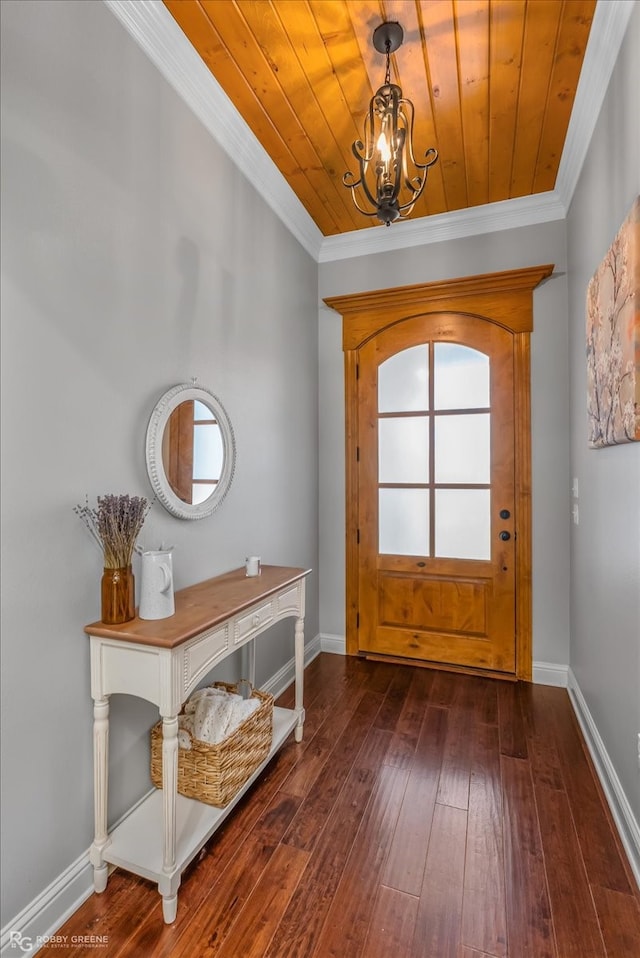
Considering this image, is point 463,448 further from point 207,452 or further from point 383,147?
point 383,147

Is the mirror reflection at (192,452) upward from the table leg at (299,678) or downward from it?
upward

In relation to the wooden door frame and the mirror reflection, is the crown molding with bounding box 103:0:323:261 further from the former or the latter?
Result: the mirror reflection

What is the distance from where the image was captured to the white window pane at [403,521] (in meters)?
3.03

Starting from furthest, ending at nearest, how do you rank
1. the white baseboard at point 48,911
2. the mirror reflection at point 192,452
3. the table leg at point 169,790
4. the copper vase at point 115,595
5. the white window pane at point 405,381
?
the white window pane at point 405,381, the mirror reflection at point 192,452, the copper vase at point 115,595, the table leg at point 169,790, the white baseboard at point 48,911

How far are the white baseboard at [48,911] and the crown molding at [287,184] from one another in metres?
2.67

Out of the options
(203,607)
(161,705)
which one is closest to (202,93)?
(203,607)

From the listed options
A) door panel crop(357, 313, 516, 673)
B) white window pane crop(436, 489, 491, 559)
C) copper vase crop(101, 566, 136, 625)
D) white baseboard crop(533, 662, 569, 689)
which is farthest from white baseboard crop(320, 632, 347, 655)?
copper vase crop(101, 566, 136, 625)

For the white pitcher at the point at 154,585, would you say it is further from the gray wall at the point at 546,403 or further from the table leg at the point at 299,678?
the gray wall at the point at 546,403

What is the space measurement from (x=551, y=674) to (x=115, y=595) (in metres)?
2.56

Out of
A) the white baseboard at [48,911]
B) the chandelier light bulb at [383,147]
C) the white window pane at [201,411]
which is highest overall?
the chandelier light bulb at [383,147]

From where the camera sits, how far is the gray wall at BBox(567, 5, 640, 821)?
1.53 m

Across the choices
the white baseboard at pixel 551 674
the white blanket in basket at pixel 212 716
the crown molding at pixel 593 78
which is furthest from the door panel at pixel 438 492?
the white blanket in basket at pixel 212 716

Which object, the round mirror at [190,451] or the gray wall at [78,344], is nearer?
the gray wall at [78,344]

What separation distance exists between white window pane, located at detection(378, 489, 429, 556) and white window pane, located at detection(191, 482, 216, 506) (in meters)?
1.45
